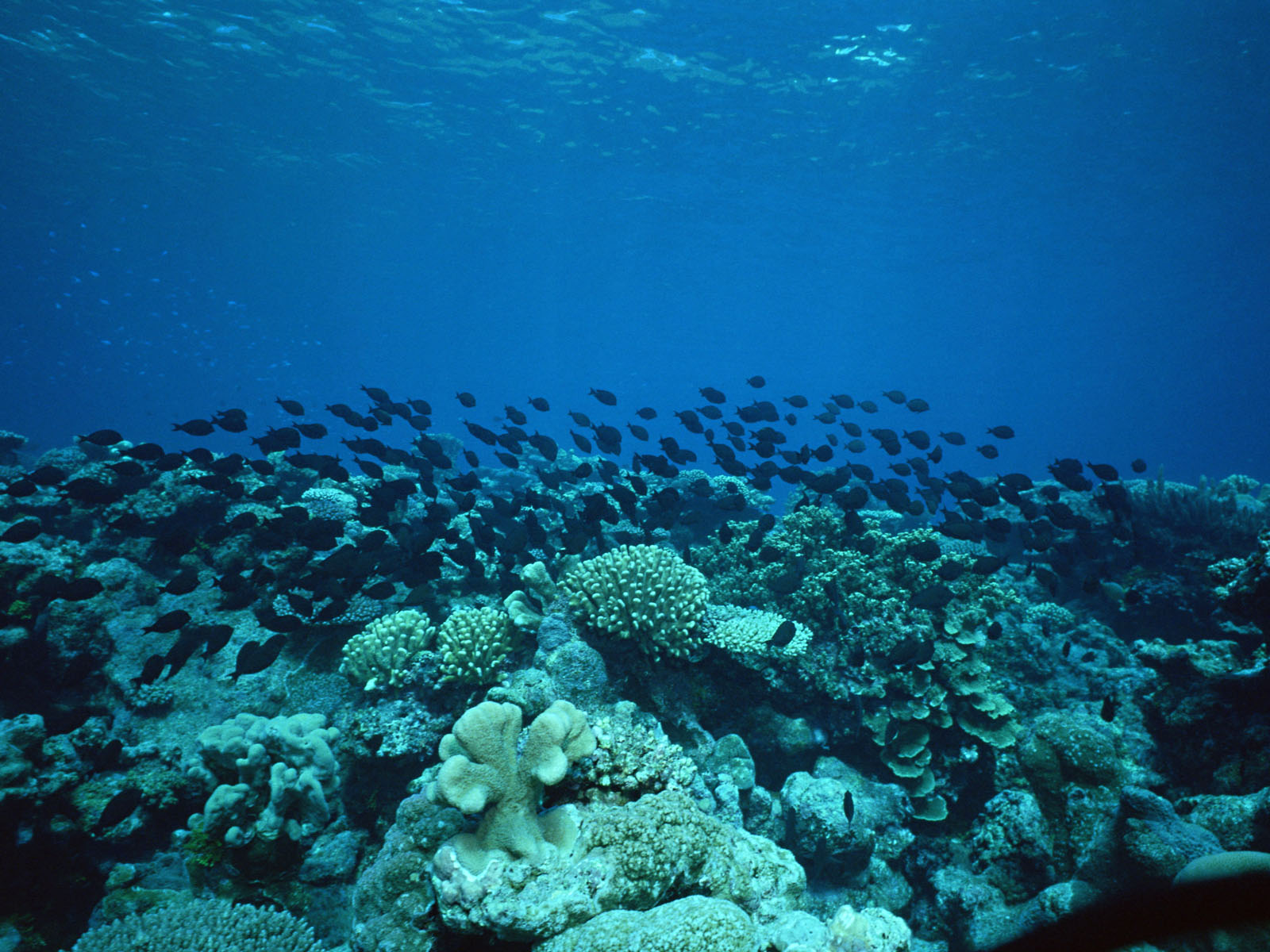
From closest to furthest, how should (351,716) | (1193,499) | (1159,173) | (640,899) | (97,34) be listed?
(640,899) → (351,716) → (1193,499) → (97,34) → (1159,173)

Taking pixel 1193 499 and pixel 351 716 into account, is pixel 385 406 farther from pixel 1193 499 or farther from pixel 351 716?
pixel 1193 499

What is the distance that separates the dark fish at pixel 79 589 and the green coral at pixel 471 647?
4125 millimetres

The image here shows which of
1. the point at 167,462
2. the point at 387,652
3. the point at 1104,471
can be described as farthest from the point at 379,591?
the point at 1104,471

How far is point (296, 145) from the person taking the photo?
117 ft

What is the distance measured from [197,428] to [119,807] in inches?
232

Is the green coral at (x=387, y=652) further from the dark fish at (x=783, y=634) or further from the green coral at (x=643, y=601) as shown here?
the dark fish at (x=783, y=634)

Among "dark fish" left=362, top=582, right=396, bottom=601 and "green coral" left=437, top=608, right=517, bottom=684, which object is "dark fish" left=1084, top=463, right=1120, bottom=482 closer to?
"green coral" left=437, top=608, right=517, bottom=684

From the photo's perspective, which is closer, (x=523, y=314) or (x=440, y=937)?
(x=440, y=937)

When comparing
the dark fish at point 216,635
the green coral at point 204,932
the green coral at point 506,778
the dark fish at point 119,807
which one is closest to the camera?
the green coral at point 506,778

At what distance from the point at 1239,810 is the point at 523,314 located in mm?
110045

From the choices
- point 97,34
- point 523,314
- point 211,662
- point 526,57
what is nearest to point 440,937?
point 211,662

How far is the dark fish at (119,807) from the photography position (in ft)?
16.4

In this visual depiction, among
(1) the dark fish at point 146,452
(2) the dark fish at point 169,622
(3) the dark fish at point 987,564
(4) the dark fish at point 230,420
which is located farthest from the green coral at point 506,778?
(1) the dark fish at point 146,452

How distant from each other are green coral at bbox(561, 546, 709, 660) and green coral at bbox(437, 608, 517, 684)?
2.89 feet
